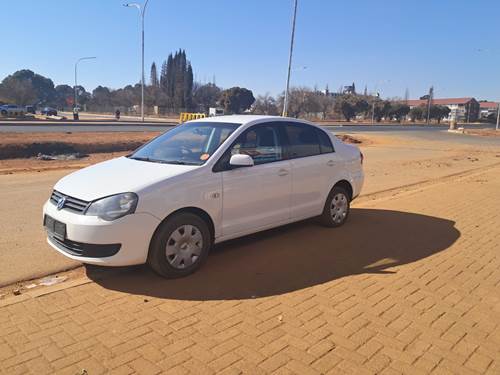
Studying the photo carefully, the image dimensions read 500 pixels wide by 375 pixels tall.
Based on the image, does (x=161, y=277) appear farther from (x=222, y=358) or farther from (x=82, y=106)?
(x=82, y=106)

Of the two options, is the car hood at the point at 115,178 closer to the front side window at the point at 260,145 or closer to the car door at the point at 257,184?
the car door at the point at 257,184

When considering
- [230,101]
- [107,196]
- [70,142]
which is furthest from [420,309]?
[230,101]

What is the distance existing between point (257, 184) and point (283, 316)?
177 cm

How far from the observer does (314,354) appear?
323 cm

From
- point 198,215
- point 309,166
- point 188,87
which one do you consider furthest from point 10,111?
point 188,87

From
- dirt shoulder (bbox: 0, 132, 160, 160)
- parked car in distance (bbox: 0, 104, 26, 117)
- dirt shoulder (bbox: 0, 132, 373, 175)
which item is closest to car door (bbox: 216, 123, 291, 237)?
dirt shoulder (bbox: 0, 132, 373, 175)

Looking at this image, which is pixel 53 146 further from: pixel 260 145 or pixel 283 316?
pixel 283 316

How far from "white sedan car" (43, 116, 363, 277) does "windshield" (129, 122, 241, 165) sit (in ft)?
0.05

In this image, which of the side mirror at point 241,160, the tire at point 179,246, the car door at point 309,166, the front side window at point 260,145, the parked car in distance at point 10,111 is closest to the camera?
the tire at point 179,246

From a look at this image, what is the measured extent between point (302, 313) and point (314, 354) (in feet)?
2.05

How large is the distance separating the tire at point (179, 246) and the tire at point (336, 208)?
91.0 inches

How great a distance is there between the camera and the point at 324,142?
634 centimetres

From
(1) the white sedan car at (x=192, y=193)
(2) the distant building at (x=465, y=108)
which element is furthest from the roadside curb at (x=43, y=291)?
(2) the distant building at (x=465, y=108)

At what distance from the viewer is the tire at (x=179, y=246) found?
4.30 metres
